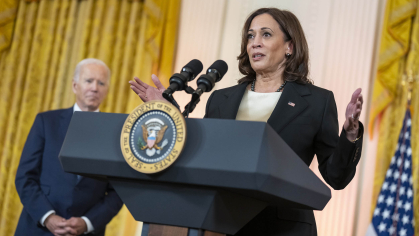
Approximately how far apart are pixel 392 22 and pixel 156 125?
3892mm

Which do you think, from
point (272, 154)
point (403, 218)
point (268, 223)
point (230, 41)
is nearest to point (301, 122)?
point (268, 223)

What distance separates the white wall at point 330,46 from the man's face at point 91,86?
143 centimetres

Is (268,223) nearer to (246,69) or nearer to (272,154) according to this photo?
(272,154)

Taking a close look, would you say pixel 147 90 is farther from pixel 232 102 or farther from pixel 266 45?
pixel 266 45

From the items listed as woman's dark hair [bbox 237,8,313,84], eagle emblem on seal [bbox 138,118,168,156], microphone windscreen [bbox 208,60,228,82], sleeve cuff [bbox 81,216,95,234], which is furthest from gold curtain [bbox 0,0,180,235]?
eagle emblem on seal [bbox 138,118,168,156]

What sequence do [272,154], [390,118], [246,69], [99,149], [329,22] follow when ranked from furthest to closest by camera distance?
[329,22]
[390,118]
[246,69]
[99,149]
[272,154]

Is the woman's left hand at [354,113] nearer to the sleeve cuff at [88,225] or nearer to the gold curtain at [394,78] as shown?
the sleeve cuff at [88,225]

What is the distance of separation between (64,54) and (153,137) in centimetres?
476

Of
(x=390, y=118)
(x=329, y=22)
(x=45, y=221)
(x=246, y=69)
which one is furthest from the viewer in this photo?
(x=329, y=22)

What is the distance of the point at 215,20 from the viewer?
5.08m

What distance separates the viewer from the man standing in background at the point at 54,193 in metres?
2.92

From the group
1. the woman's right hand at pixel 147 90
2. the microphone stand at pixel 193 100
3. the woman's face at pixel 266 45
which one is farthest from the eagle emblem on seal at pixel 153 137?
the woman's face at pixel 266 45

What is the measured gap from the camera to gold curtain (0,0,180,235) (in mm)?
5078

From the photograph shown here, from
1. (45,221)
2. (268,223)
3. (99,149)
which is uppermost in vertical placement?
(99,149)
